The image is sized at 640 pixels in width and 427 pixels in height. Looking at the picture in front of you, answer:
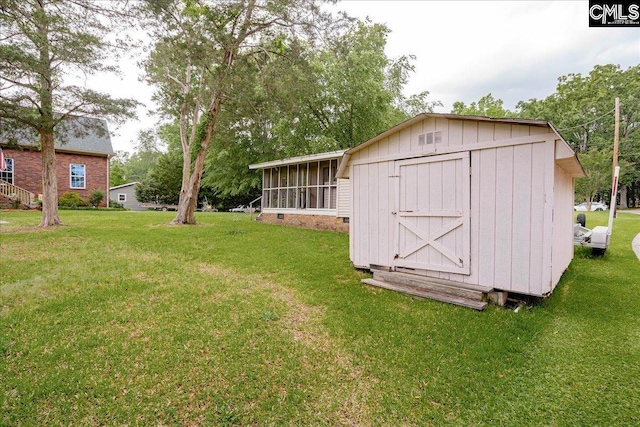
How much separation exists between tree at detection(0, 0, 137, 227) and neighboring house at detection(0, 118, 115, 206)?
8170 millimetres

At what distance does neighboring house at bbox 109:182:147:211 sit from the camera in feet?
94.2

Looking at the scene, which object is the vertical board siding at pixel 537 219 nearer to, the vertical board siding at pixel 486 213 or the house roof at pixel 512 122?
the house roof at pixel 512 122

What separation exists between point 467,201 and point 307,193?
850 cm

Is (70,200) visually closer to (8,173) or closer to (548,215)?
(8,173)

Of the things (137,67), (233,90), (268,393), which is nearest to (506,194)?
(268,393)

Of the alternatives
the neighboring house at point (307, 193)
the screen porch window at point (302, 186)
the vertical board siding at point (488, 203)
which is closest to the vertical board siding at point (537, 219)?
the vertical board siding at point (488, 203)

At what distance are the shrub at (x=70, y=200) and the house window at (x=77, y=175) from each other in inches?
43.7

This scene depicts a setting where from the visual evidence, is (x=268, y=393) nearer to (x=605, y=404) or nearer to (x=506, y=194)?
(x=605, y=404)

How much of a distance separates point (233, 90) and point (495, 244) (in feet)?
30.5

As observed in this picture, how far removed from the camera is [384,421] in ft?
6.85

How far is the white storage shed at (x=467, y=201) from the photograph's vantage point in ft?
11.8

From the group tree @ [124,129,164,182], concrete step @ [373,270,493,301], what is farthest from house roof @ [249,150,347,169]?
tree @ [124,129,164,182]

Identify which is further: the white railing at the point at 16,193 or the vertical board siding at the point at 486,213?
the white railing at the point at 16,193

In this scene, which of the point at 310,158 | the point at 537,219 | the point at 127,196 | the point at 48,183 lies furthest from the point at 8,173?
the point at 537,219
